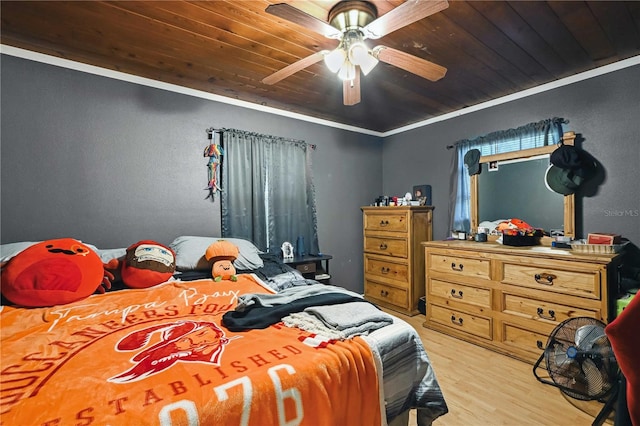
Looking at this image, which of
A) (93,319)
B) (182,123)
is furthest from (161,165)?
(93,319)

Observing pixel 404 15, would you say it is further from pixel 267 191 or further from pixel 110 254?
pixel 110 254

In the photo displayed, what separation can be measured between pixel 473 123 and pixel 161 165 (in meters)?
3.31

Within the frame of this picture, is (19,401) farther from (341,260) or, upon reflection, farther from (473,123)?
(473,123)

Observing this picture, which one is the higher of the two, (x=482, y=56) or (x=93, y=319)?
(x=482, y=56)

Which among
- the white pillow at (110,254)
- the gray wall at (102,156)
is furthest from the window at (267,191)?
the white pillow at (110,254)

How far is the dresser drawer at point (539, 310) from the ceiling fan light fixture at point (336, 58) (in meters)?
2.27

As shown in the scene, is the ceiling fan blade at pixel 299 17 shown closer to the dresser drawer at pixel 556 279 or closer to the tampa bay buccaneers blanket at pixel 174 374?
the tampa bay buccaneers blanket at pixel 174 374

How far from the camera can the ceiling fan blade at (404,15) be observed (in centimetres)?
120

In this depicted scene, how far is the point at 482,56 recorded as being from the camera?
216cm

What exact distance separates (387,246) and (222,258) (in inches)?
82.2

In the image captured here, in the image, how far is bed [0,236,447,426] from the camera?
0.76 meters

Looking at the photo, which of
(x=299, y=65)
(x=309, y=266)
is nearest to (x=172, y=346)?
(x=299, y=65)

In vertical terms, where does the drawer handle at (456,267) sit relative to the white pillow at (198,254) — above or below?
below

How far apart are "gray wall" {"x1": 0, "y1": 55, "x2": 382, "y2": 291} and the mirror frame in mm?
2350
